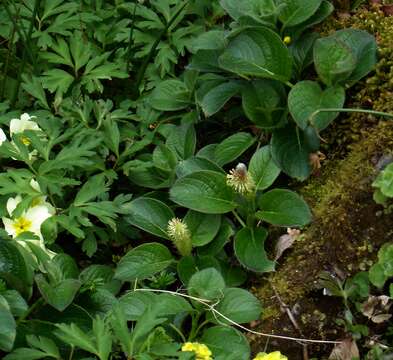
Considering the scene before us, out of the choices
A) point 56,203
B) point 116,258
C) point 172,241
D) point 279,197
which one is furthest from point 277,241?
point 56,203

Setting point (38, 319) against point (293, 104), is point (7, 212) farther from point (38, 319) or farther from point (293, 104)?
point (293, 104)

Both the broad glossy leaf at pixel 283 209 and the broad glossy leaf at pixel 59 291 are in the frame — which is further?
the broad glossy leaf at pixel 283 209

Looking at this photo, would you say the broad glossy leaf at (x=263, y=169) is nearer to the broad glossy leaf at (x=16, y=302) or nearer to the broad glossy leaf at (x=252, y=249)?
the broad glossy leaf at (x=252, y=249)

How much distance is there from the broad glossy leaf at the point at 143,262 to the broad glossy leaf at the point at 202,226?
12 centimetres

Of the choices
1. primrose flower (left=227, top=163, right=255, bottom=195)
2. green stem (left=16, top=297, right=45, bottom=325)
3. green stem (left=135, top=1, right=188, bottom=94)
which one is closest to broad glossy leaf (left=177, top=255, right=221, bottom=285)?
primrose flower (left=227, top=163, right=255, bottom=195)

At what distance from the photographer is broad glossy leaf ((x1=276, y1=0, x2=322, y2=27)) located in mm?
3258

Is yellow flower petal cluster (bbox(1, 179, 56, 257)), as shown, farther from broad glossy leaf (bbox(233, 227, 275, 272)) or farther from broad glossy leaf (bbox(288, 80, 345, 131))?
broad glossy leaf (bbox(288, 80, 345, 131))

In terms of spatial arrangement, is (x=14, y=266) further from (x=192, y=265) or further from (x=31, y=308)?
(x=192, y=265)

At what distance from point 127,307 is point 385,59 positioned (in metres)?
1.44

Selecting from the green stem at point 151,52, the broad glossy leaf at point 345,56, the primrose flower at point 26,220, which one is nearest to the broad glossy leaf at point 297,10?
the broad glossy leaf at point 345,56

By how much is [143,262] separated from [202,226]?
264 mm

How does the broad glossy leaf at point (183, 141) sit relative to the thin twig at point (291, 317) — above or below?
above

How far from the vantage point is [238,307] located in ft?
8.96

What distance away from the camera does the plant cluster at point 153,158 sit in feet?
8.58
